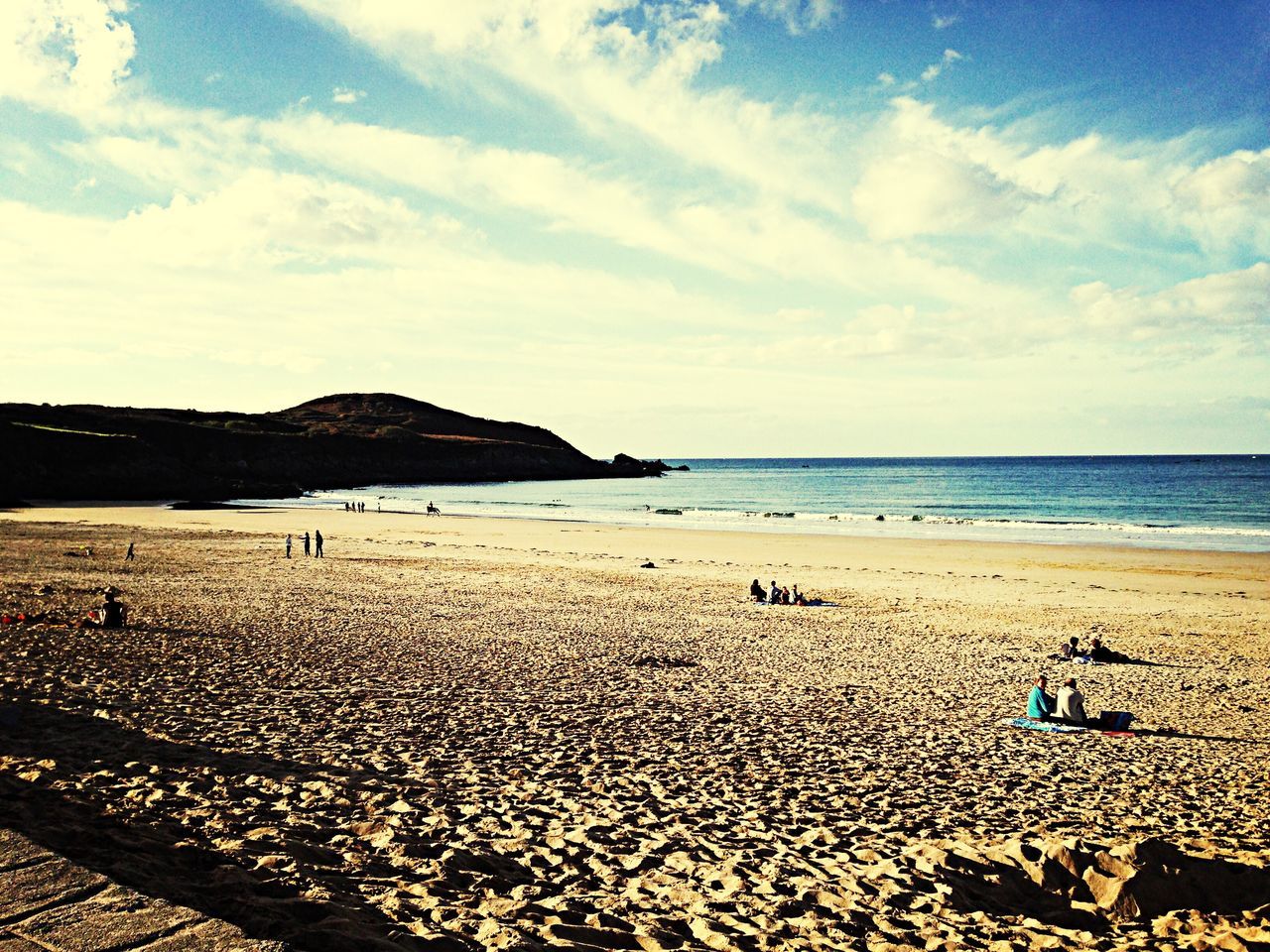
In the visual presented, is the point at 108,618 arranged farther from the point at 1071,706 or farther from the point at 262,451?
the point at 262,451

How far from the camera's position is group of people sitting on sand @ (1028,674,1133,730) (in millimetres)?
10250

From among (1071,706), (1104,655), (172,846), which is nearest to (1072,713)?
(1071,706)

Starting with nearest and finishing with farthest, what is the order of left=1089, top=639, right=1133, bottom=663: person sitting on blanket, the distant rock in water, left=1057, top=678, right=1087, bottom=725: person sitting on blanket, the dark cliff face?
left=1057, top=678, right=1087, bottom=725: person sitting on blanket, left=1089, top=639, right=1133, bottom=663: person sitting on blanket, the dark cliff face, the distant rock in water

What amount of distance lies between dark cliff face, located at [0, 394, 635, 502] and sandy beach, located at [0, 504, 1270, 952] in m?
60.0

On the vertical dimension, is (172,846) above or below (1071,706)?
above

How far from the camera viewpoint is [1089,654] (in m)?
15.0

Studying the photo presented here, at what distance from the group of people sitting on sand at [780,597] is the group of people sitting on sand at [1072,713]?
10.7 m

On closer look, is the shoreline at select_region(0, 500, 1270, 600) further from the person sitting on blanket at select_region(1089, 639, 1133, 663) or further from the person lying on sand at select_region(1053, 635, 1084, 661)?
the person sitting on blanket at select_region(1089, 639, 1133, 663)

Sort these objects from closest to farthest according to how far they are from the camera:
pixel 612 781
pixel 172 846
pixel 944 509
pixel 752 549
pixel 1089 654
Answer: pixel 172 846, pixel 612 781, pixel 1089 654, pixel 752 549, pixel 944 509

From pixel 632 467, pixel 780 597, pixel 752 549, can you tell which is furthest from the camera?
pixel 632 467

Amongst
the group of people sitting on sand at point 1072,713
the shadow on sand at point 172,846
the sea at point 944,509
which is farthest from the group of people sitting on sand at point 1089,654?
the sea at point 944,509

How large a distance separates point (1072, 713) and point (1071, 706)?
0.33 feet

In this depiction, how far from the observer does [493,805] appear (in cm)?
686

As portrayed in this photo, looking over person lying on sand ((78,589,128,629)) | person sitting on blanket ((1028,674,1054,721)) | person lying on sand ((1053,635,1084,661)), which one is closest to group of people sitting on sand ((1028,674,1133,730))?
person sitting on blanket ((1028,674,1054,721))
